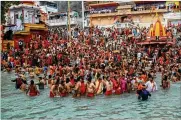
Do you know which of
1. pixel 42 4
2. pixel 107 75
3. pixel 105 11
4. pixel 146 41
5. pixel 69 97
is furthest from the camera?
pixel 42 4

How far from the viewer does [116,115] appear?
13.7 meters

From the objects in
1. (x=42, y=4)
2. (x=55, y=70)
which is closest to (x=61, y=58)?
(x=55, y=70)

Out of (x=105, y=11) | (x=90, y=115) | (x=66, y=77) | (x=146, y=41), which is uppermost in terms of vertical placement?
(x=105, y=11)

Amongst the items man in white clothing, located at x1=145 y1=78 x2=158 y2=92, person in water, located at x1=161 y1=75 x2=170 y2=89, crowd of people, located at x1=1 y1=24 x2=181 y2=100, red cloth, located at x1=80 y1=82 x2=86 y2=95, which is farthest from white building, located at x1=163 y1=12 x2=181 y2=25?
red cloth, located at x1=80 y1=82 x2=86 y2=95

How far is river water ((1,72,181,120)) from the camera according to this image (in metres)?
13.6

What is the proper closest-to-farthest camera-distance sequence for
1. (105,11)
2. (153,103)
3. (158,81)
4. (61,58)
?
(153,103)
(158,81)
(61,58)
(105,11)

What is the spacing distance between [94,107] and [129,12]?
3359cm

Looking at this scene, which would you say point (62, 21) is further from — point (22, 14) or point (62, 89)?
point (62, 89)

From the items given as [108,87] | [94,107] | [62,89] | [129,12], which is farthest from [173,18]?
[94,107]

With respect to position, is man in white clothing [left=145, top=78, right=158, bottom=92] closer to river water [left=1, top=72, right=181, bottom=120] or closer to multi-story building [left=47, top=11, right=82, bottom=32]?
river water [left=1, top=72, right=181, bottom=120]

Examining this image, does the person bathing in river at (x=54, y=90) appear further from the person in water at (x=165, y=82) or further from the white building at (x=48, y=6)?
the white building at (x=48, y=6)

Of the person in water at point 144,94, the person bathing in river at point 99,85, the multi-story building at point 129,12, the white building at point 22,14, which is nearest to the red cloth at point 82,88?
the person bathing in river at point 99,85

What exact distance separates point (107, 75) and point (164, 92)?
2.57 metres

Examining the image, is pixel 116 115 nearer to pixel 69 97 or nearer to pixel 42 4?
pixel 69 97
